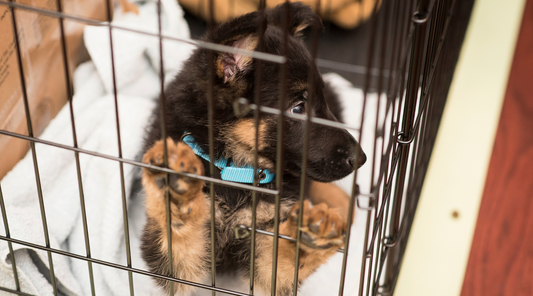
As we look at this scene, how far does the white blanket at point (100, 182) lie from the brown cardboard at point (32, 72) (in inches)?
2.5

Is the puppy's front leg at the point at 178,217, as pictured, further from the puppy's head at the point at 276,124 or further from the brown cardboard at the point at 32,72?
the brown cardboard at the point at 32,72

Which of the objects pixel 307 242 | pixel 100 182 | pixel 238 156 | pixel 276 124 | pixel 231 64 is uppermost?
pixel 231 64

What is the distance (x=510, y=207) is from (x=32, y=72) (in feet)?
6.71

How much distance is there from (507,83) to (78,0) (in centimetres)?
210

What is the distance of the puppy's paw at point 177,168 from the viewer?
123cm

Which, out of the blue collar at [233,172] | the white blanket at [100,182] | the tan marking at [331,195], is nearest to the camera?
the blue collar at [233,172]

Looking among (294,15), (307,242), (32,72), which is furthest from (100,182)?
(307,242)

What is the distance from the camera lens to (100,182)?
85.3 inches

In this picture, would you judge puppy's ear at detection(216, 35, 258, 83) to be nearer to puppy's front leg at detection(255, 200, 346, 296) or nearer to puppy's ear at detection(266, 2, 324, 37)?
puppy's ear at detection(266, 2, 324, 37)

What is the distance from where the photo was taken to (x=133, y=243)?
207 cm

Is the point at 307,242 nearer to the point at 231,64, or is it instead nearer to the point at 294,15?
the point at 231,64

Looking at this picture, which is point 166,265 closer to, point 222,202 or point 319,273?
point 222,202

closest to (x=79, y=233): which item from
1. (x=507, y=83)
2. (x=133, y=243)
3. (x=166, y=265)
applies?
(x=133, y=243)

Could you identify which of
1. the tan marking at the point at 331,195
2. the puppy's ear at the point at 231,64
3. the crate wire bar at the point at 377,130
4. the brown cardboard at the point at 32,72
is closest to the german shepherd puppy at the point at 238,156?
the puppy's ear at the point at 231,64
